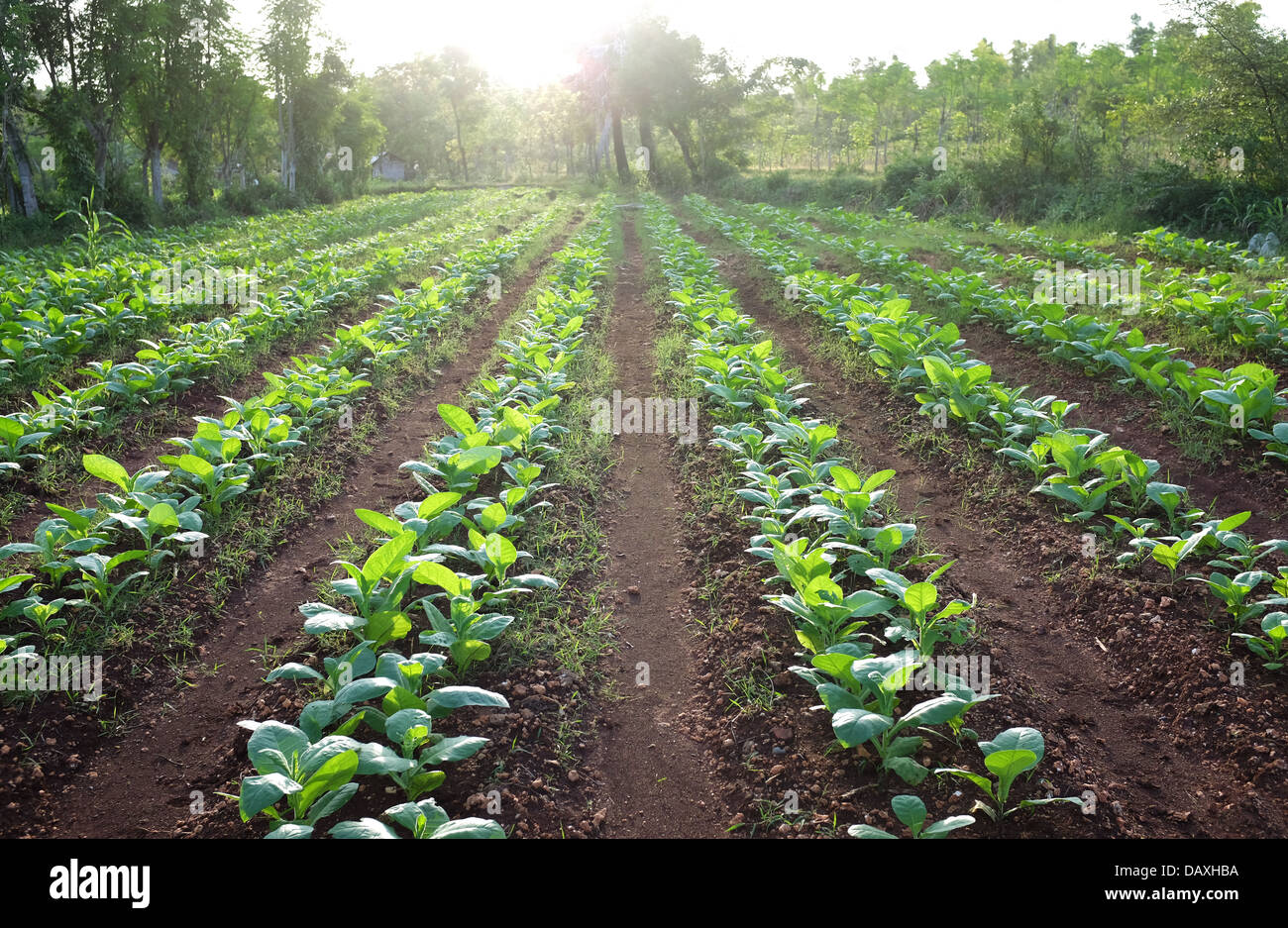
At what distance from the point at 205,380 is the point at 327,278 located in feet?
13.9

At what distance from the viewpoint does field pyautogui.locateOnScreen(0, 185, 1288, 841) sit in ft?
8.61

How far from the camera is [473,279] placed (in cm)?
1197

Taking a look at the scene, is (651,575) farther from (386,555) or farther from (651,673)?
(386,555)

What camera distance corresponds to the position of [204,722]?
3.03 meters

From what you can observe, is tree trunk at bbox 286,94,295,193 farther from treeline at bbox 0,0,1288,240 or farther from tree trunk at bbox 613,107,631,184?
tree trunk at bbox 613,107,631,184

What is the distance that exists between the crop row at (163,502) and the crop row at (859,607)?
9.96 feet

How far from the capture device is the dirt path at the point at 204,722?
260 centimetres

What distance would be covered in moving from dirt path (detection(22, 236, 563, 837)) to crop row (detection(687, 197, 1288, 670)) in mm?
4133

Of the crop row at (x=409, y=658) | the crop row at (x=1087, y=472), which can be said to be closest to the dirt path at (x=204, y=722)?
the crop row at (x=409, y=658)

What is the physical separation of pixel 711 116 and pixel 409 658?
38959 mm

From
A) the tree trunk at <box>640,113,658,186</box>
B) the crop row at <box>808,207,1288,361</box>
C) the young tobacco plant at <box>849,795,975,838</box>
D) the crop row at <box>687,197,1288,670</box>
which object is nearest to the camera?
the young tobacco plant at <box>849,795,975,838</box>

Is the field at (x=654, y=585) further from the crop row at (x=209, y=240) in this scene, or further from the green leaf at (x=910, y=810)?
the crop row at (x=209, y=240)

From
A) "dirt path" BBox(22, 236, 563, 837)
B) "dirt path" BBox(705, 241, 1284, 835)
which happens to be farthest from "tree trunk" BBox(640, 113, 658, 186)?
"dirt path" BBox(22, 236, 563, 837)
